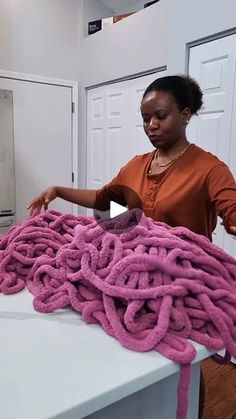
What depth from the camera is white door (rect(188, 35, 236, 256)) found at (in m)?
1.62

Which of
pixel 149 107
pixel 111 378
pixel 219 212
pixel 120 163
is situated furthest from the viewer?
pixel 120 163

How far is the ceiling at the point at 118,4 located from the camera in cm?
284

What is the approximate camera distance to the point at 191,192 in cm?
88

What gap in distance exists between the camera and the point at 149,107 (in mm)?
923

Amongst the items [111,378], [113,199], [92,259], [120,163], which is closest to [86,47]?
[120,163]

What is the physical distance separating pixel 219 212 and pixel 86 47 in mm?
2627

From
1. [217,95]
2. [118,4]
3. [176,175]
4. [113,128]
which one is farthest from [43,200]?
[118,4]

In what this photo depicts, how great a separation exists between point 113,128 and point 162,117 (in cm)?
187

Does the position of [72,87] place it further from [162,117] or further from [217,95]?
[162,117]

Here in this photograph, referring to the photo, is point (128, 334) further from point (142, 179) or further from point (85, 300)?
point (142, 179)
